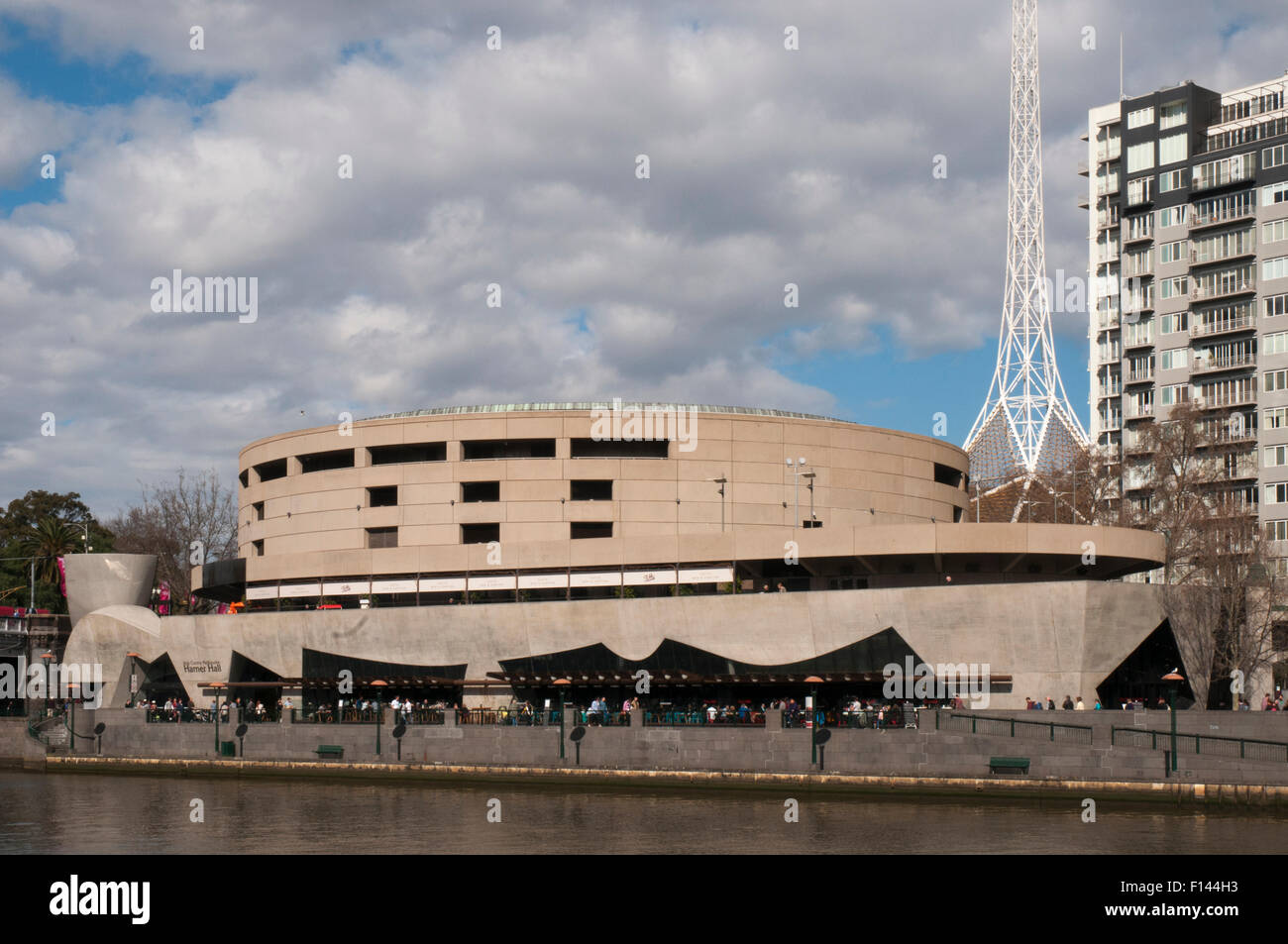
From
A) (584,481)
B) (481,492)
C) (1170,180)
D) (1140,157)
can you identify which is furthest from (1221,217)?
(481,492)

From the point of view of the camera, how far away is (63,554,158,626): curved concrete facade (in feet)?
273

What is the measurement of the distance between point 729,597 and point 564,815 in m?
22.4

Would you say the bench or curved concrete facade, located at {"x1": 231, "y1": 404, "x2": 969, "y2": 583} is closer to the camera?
the bench

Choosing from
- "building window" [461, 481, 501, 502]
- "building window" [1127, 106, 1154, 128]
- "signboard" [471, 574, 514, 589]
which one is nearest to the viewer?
"signboard" [471, 574, 514, 589]

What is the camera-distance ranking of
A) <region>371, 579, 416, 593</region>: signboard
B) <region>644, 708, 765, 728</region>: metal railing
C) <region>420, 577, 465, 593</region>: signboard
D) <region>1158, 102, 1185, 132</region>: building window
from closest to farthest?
<region>644, 708, 765, 728</region>: metal railing
<region>420, 577, 465, 593</region>: signboard
<region>371, 579, 416, 593</region>: signboard
<region>1158, 102, 1185, 132</region>: building window

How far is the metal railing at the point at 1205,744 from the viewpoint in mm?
41938

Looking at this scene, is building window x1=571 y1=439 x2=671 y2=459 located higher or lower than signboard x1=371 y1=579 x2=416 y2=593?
higher

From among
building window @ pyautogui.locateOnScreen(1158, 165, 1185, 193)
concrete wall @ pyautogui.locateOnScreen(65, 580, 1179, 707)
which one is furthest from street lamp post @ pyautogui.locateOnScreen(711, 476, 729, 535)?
building window @ pyautogui.locateOnScreen(1158, 165, 1185, 193)

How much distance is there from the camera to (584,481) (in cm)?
7519

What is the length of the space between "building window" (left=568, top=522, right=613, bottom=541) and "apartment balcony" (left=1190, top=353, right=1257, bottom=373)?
53707 millimetres

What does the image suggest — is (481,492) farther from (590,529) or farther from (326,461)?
(326,461)

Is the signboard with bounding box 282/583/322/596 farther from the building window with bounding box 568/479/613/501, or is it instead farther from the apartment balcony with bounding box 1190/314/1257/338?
the apartment balcony with bounding box 1190/314/1257/338
